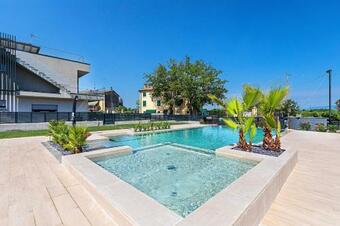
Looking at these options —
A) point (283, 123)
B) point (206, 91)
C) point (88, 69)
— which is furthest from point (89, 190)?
point (206, 91)

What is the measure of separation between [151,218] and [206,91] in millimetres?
27830

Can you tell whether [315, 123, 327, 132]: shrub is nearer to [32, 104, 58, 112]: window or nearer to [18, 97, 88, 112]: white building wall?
[18, 97, 88, 112]: white building wall

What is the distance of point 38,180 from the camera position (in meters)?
3.72

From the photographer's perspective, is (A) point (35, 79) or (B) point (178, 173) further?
(A) point (35, 79)

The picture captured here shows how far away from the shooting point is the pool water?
10.9 ft

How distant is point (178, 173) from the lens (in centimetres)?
477

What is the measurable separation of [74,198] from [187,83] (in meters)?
26.0

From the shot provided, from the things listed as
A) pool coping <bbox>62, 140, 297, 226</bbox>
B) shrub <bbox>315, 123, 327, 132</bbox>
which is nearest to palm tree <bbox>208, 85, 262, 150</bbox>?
pool coping <bbox>62, 140, 297, 226</bbox>

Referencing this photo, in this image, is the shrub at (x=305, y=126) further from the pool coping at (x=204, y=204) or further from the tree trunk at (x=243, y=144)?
the pool coping at (x=204, y=204)

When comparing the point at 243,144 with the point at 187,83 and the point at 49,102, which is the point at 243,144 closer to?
the point at 49,102

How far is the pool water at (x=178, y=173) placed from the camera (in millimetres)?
3328

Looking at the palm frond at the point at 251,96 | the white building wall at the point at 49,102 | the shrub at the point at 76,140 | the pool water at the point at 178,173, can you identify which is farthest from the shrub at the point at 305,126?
the white building wall at the point at 49,102

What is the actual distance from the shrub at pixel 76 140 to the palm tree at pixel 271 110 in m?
5.85

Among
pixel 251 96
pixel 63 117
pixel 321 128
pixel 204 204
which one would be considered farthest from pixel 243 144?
pixel 63 117
